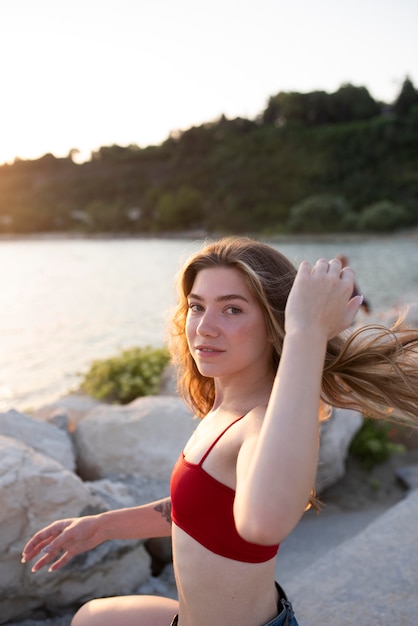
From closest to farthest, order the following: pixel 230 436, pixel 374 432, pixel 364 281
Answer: pixel 230 436 → pixel 374 432 → pixel 364 281

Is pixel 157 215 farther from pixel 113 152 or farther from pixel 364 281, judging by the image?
pixel 364 281

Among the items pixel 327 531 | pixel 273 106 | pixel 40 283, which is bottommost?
pixel 40 283

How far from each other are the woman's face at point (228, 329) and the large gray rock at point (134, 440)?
230cm

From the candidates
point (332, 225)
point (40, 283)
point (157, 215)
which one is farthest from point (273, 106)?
point (40, 283)

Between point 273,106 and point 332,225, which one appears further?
point 273,106

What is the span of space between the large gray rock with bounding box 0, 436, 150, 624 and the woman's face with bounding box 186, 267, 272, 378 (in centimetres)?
153

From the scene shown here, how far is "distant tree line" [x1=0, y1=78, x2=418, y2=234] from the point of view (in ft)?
201

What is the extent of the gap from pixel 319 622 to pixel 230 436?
1.30 m

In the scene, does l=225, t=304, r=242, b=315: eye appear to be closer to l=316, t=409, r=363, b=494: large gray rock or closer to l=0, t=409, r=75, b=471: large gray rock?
l=0, t=409, r=75, b=471: large gray rock

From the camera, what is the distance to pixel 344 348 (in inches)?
58.1

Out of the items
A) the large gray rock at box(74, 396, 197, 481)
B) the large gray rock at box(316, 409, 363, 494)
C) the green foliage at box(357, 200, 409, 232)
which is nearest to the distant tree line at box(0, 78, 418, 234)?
the green foliage at box(357, 200, 409, 232)

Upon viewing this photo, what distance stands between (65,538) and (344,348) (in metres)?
1.03

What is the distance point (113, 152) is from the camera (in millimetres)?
105125

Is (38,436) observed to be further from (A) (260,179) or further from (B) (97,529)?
(A) (260,179)
